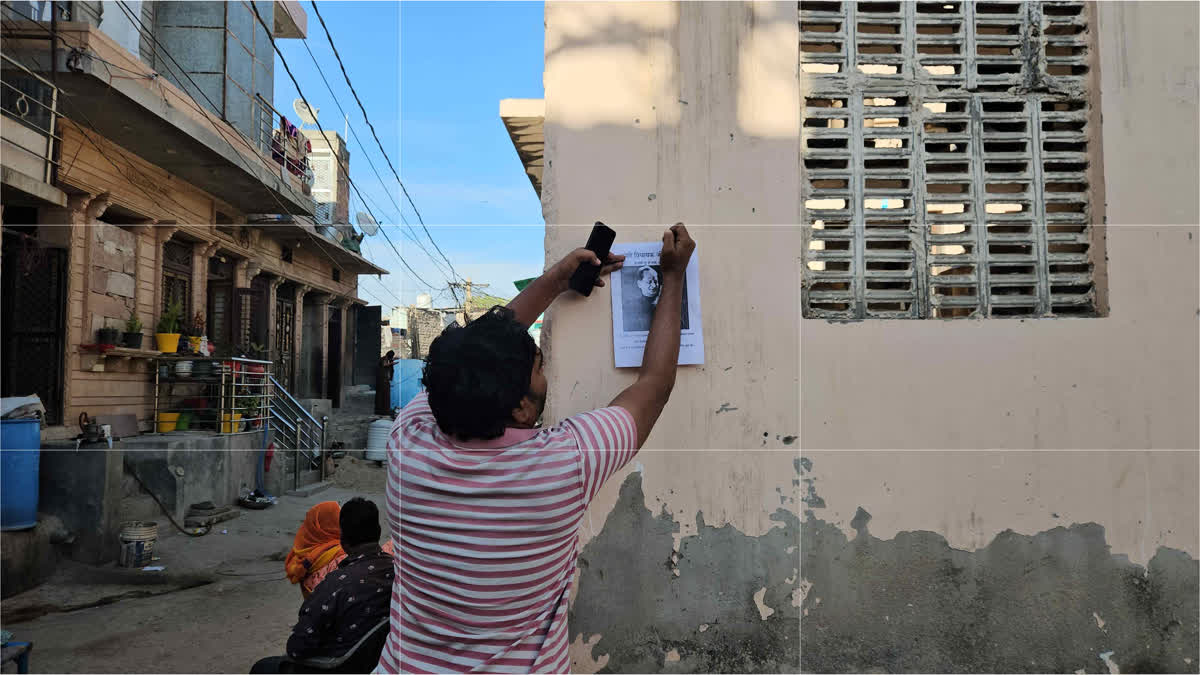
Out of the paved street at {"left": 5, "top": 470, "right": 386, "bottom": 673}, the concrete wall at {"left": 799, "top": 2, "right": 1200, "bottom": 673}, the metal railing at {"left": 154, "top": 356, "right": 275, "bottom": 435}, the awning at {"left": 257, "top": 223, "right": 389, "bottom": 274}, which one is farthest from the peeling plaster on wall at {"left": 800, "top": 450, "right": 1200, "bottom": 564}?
the awning at {"left": 257, "top": 223, "right": 389, "bottom": 274}

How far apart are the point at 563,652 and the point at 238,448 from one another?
9.46m

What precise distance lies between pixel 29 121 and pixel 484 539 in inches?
335

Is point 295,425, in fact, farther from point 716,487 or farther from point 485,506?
point 485,506

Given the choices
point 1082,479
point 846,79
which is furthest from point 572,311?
point 1082,479

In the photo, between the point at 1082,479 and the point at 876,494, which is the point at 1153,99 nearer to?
the point at 1082,479

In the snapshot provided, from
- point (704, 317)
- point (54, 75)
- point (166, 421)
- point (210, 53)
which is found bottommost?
point (166, 421)

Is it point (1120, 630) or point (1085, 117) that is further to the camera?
point (1085, 117)

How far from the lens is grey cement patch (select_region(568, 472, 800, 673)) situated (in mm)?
2160

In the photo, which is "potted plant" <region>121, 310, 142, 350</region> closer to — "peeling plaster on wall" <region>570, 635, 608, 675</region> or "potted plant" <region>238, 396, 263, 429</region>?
"potted plant" <region>238, 396, 263, 429</region>

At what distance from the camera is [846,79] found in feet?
7.73

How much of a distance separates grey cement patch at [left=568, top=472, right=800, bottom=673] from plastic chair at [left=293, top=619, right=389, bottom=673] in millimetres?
588

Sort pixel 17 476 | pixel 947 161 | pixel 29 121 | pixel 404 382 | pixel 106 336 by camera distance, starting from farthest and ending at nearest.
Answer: pixel 404 382
pixel 106 336
pixel 29 121
pixel 17 476
pixel 947 161

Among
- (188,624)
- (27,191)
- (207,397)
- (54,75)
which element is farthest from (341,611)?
(207,397)

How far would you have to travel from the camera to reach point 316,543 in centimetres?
322
